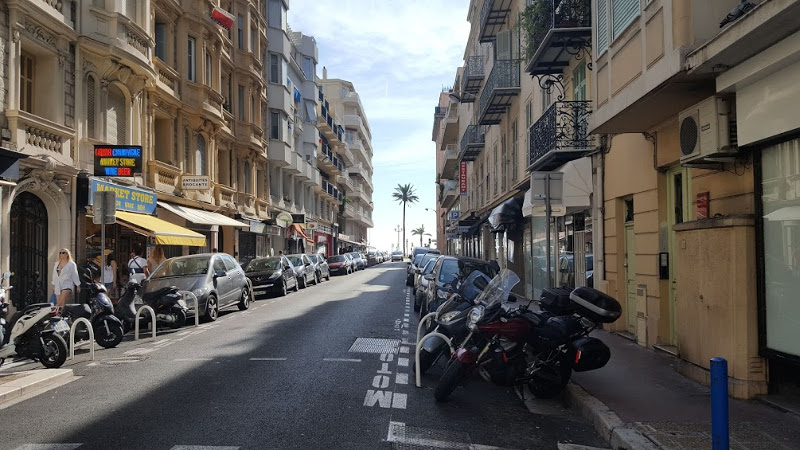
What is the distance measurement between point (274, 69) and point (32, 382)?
106 feet

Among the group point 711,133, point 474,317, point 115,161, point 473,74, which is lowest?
point 474,317

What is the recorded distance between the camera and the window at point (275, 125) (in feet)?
124

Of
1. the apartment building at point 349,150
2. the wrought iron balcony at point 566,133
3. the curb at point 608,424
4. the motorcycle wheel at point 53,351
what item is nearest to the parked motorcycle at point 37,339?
the motorcycle wheel at point 53,351

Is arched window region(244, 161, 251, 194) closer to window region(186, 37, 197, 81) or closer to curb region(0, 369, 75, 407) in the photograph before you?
window region(186, 37, 197, 81)

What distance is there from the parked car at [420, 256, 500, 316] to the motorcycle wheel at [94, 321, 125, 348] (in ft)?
19.0

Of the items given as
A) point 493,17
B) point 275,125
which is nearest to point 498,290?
point 493,17

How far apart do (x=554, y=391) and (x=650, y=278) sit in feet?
13.3

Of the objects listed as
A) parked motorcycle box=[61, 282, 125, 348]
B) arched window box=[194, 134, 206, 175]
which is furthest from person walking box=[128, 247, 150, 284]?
arched window box=[194, 134, 206, 175]

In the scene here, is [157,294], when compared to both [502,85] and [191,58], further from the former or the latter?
[191,58]

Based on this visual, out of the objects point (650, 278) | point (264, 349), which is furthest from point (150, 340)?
point (650, 278)

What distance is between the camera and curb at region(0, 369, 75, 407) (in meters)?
6.98

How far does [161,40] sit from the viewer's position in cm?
2289

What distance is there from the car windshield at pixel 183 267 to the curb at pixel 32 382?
22.2 feet

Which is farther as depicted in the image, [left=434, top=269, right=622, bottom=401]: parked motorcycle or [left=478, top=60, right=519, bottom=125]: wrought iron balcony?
[left=478, top=60, right=519, bottom=125]: wrought iron balcony
